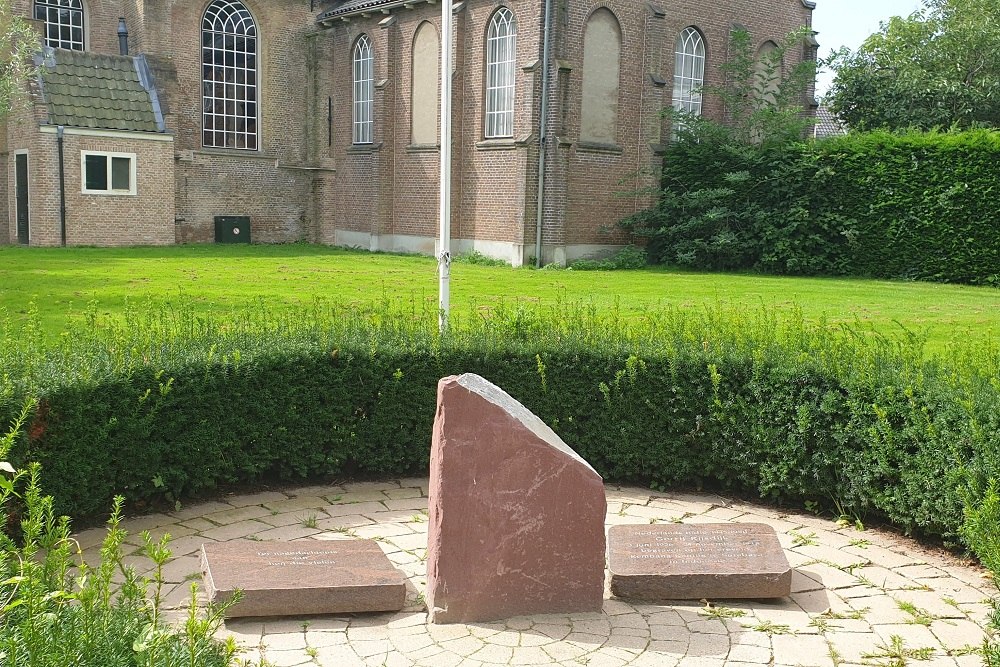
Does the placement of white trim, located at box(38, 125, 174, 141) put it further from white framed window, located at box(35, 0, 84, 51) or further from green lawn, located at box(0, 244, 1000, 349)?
white framed window, located at box(35, 0, 84, 51)

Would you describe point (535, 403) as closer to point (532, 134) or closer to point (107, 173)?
point (532, 134)

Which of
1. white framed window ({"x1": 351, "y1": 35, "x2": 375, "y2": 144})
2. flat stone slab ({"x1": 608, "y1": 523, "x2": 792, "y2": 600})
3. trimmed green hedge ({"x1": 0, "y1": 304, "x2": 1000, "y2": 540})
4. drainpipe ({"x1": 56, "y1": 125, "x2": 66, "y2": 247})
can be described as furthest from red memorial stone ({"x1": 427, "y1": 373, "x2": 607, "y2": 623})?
white framed window ({"x1": 351, "y1": 35, "x2": 375, "y2": 144})

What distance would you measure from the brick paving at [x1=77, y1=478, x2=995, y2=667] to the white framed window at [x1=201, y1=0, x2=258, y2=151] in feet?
87.0

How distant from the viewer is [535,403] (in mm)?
8266

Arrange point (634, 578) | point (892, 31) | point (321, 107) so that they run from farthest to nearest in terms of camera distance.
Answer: point (892, 31)
point (321, 107)
point (634, 578)

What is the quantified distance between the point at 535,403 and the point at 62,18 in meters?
27.7

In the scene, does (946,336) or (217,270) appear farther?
(217,270)

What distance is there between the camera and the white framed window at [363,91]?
3114 cm

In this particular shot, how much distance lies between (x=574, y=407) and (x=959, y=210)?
17862mm

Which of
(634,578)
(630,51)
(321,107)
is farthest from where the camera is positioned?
(321,107)

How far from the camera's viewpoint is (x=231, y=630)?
207 inches

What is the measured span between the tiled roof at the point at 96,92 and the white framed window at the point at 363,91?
20.0 feet

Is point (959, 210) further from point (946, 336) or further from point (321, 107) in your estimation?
point (321, 107)

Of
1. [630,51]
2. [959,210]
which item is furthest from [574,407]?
[630,51]
